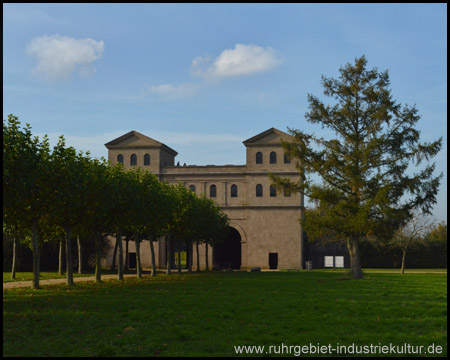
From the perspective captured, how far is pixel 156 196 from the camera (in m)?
39.8

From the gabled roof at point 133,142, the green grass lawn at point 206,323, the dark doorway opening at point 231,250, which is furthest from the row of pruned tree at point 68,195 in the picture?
the dark doorway opening at point 231,250

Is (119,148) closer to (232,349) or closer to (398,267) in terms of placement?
(398,267)

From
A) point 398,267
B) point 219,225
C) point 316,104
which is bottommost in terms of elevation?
point 398,267

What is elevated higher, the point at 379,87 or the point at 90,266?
the point at 379,87

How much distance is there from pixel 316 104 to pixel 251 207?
109 ft

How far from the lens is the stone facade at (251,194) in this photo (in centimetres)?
7381

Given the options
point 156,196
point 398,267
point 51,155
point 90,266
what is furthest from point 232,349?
point 398,267

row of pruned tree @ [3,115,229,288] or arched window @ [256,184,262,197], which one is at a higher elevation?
arched window @ [256,184,262,197]

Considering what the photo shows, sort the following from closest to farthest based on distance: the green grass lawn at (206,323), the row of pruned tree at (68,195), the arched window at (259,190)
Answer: the green grass lawn at (206,323) < the row of pruned tree at (68,195) < the arched window at (259,190)

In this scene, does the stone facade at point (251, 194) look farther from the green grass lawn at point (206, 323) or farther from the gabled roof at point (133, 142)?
the green grass lawn at point (206, 323)

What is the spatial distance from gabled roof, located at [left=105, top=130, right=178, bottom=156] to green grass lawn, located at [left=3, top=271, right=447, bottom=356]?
172 ft

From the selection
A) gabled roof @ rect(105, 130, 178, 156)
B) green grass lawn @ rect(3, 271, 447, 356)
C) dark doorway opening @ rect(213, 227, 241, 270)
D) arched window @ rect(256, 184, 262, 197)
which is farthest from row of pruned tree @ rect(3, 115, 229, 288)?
dark doorway opening @ rect(213, 227, 241, 270)

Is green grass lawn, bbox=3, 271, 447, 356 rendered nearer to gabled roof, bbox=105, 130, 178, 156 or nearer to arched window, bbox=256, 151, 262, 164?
arched window, bbox=256, 151, 262, 164

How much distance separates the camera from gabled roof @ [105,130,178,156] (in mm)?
76062
